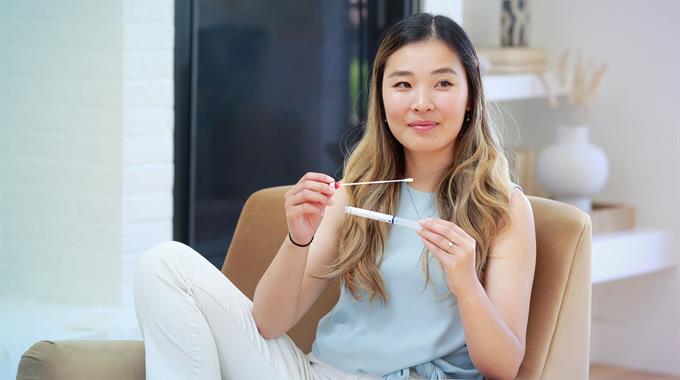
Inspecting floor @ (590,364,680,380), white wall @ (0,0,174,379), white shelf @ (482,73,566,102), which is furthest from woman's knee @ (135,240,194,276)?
floor @ (590,364,680,380)

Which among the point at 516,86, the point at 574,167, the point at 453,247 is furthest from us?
the point at 516,86

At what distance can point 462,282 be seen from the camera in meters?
1.79

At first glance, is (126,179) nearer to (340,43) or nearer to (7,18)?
(7,18)

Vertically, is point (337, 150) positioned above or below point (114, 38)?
below

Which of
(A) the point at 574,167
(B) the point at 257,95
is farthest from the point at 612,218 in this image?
(B) the point at 257,95

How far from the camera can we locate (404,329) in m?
1.98

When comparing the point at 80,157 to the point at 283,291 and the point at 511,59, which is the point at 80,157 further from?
the point at 511,59

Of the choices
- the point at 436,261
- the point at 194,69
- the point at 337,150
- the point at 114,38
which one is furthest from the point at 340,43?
the point at 436,261

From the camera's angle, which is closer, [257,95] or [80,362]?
[80,362]

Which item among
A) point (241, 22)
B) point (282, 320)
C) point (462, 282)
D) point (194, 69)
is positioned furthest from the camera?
point (241, 22)

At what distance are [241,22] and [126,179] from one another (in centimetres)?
80

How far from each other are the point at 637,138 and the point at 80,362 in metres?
2.51

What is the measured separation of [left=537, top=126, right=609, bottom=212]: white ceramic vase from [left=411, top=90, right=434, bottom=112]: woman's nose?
1.82 meters

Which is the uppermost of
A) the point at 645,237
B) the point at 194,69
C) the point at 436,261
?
the point at 194,69
